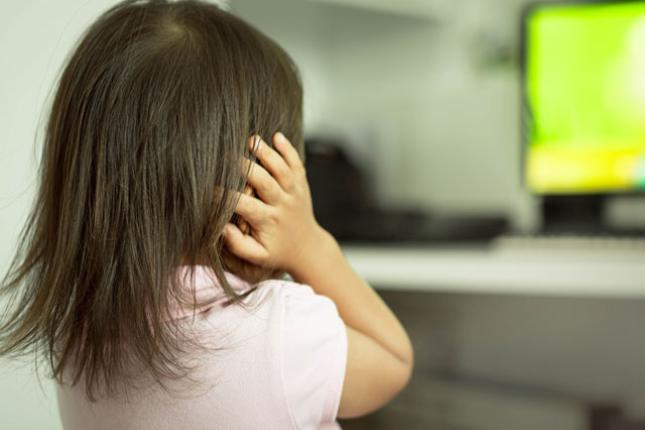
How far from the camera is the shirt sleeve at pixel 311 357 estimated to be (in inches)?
22.7

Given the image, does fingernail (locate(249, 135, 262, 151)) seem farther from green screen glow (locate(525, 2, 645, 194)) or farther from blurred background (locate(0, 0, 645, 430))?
green screen glow (locate(525, 2, 645, 194))

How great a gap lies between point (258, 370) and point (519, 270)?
474 millimetres

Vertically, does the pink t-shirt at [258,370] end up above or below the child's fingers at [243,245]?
below

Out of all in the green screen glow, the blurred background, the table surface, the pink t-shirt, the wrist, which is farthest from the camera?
the green screen glow

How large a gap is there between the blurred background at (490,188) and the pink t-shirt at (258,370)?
302 mm

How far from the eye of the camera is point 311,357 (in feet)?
1.92

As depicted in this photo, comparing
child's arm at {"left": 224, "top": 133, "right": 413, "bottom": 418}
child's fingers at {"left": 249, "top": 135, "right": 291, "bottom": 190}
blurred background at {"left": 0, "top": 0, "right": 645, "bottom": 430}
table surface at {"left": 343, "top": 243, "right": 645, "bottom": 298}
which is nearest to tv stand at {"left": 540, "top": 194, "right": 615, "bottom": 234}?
blurred background at {"left": 0, "top": 0, "right": 645, "bottom": 430}

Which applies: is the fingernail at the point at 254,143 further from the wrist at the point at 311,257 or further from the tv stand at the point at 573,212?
the tv stand at the point at 573,212

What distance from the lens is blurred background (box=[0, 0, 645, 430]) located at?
41.9 inches

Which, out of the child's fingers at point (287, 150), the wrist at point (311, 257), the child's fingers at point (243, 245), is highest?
the child's fingers at point (287, 150)

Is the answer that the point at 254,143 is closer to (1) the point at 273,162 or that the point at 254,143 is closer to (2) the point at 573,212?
(1) the point at 273,162

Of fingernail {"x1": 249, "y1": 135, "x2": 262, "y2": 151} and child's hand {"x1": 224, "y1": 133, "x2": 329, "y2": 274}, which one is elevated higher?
fingernail {"x1": 249, "y1": 135, "x2": 262, "y2": 151}

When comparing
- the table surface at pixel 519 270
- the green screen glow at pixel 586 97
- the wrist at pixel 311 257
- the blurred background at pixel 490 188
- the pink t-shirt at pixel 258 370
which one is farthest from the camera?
the green screen glow at pixel 586 97

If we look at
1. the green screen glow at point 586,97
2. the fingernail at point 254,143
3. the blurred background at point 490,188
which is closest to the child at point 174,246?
the fingernail at point 254,143
